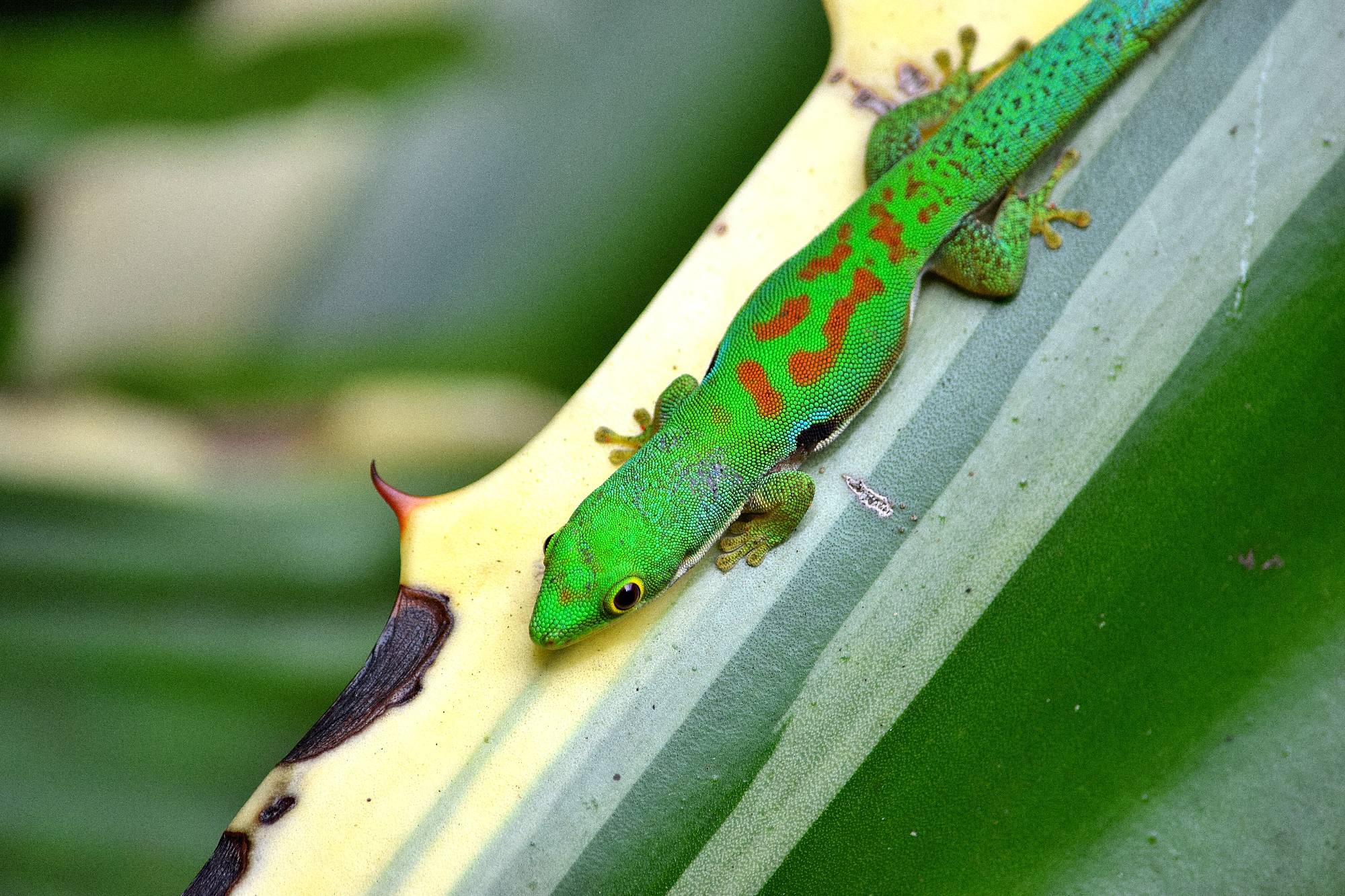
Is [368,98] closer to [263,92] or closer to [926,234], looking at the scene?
[263,92]

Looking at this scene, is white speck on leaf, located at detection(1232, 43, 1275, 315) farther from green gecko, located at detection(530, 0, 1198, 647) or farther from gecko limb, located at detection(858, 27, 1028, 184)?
gecko limb, located at detection(858, 27, 1028, 184)

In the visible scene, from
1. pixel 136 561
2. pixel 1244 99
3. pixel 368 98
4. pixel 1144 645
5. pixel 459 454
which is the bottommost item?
pixel 136 561

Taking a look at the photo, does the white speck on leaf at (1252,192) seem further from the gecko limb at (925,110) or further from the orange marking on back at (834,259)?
the orange marking on back at (834,259)

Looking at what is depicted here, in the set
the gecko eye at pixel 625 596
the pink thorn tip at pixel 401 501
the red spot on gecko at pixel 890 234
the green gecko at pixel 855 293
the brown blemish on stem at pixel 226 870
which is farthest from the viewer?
the red spot on gecko at pixel 890 234

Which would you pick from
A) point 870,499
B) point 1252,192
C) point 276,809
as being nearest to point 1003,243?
point 1252,192

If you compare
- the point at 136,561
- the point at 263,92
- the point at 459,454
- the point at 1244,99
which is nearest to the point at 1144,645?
the point at 1244,99

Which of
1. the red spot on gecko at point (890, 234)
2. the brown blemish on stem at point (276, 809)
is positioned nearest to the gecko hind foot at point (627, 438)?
the red spot on gecko at point (890, 234)

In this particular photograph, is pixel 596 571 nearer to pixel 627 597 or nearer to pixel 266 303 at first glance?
pixel 627 597
